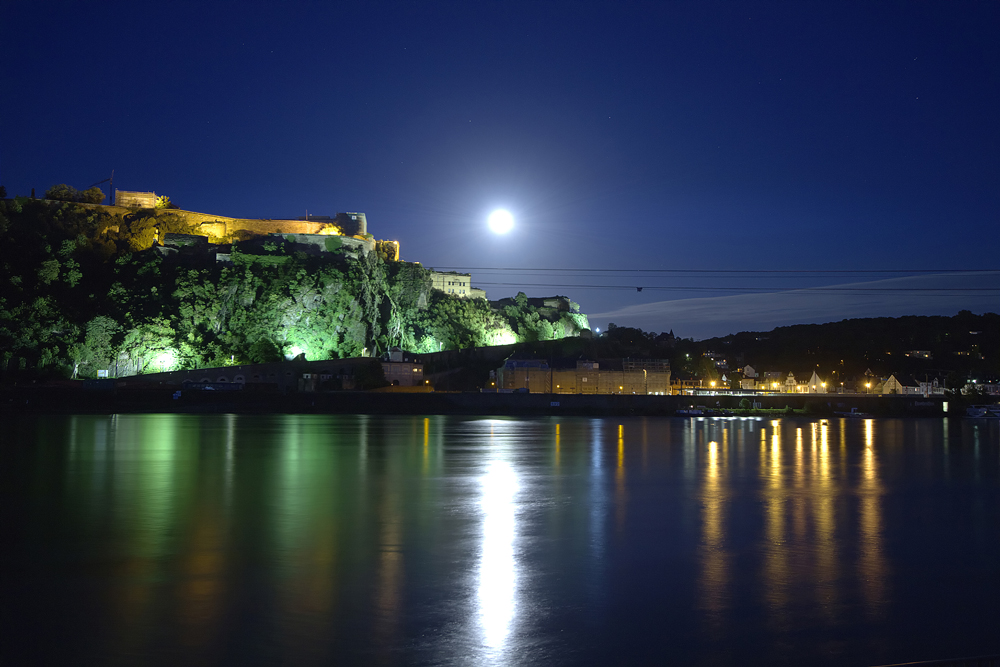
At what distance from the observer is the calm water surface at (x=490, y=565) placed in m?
5.07

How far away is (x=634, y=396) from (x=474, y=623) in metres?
51.0

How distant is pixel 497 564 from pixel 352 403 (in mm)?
46310

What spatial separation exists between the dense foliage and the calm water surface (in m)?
50.1

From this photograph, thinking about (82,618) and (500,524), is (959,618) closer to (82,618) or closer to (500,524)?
(500,524)

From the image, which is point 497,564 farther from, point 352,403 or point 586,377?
point 586,377

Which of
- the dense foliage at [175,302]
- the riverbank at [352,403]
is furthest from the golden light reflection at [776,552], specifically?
the dense foliage at [175,302]

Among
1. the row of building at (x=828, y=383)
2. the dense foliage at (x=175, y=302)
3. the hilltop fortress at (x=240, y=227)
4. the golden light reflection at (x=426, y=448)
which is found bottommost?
the golden light reflection at (x=426, y=448)

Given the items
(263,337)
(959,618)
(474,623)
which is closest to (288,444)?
(474,623)

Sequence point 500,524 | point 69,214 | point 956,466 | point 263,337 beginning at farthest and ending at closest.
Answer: point 69,214
point 263,337
point 956,466
point 500,524

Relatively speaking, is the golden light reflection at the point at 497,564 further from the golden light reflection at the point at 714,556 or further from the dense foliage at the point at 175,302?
the dense foliage at the point at 175,302

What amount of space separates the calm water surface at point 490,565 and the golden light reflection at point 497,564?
3 cm

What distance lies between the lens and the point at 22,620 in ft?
17.7

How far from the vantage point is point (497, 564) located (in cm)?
735

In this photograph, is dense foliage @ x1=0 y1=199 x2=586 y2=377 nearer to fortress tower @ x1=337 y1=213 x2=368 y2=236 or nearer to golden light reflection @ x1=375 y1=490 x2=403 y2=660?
fortress tower @ x1=337 y1=213 x2=368 y2=236
